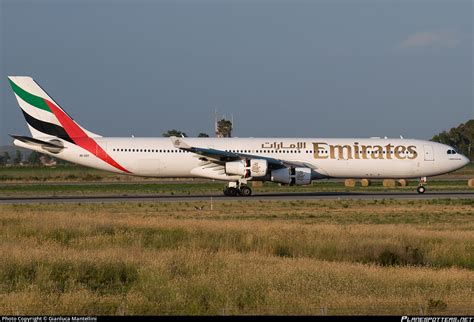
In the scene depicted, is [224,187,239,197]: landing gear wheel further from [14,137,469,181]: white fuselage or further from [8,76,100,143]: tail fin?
[8,76,100,143]: tail fin

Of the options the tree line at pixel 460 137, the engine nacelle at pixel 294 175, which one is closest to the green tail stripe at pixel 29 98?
the engine nacelle at pixel 294 175

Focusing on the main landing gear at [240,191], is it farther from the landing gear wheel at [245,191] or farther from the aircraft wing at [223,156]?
the aircraft wing at [223,156]

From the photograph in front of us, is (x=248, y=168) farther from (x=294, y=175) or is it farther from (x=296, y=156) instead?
(x=296, y=156)

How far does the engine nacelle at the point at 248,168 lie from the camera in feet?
152

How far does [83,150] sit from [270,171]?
1132 centimetres

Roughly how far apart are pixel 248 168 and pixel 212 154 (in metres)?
2.29

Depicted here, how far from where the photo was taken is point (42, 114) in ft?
157

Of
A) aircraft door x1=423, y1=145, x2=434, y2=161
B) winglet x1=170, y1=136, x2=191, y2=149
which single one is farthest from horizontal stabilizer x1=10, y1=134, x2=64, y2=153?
aircraft door x1=423, y1=145, x2=434, y2=161

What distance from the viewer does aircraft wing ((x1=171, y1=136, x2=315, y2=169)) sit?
46.1 metres

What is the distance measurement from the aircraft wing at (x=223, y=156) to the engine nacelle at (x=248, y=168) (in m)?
0.40

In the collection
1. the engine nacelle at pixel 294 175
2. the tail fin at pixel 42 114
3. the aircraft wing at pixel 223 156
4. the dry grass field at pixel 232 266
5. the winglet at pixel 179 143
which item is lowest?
the dry grass field at pixel 232 266

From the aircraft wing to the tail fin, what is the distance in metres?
5.99

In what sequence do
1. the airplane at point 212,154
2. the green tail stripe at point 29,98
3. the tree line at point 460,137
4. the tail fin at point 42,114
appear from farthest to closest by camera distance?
the tree line at point 460,137, the green tail stripe at point 29,98, the tail fin at point 42,114, the airplane at point 212,154

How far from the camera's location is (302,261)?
63.5ft
